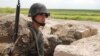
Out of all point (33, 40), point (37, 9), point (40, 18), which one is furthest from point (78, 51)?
point (33, 40)

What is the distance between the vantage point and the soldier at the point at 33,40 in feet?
14.3

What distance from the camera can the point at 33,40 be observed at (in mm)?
4418

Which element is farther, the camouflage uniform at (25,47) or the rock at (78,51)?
the rock at (78,51)

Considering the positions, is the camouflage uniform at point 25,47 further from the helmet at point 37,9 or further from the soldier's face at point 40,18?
the helmet at point 37,9

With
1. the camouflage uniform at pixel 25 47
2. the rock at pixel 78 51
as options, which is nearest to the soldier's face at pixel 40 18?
the camouflage uniform at pixel 25 47

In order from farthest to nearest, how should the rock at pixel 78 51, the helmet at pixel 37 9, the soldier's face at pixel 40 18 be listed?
the rock at pixel 78 51
the helmet at pixel 37 9
the soldier's face at pixel 40 18

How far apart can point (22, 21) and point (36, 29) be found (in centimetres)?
640

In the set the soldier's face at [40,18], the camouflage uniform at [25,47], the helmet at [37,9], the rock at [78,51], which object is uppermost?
the helmet at [37,9]

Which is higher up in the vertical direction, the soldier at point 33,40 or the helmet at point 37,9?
the helmet at point 37,9

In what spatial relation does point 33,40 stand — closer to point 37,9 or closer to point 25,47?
point 25,47

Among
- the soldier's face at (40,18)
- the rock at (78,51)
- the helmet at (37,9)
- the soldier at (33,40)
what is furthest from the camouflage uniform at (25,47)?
the rock at (78,51)

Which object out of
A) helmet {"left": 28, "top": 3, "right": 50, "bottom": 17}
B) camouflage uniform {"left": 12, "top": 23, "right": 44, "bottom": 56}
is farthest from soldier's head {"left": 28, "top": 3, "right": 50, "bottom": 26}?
camouflage uniform {"left": 12, "top": 23, "right": 44, "bottom": 56}

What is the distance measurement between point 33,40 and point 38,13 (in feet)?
1.31

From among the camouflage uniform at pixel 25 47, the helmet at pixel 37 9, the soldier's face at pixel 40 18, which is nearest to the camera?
the camouflage uniform at pixel 25 47
